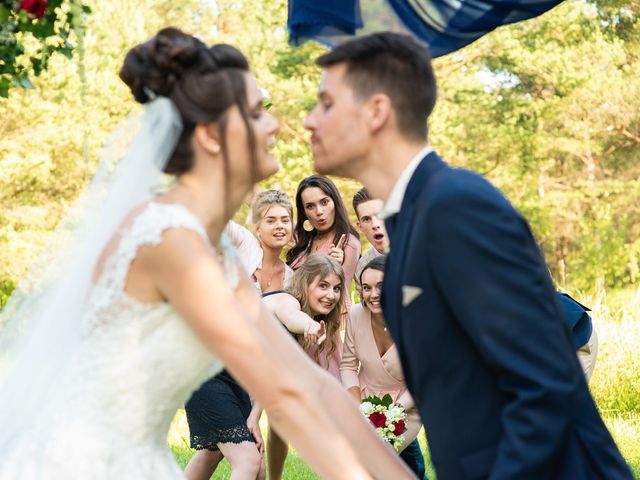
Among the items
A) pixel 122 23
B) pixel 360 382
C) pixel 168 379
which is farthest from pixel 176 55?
pixel 122 23

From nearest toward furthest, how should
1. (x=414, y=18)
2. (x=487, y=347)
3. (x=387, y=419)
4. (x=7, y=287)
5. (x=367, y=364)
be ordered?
(x=487, y=347)
(x=414, y=18)
(x=387, y=419)
(x=367, y=364)
(x=7, y=287)

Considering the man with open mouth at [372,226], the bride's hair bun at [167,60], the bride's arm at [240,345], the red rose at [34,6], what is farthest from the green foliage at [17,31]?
the bride's arm at [240,345]

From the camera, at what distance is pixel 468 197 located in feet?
8.58

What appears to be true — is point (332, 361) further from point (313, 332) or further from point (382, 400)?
point (382, 400)

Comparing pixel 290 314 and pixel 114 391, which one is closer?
pixel 114 391

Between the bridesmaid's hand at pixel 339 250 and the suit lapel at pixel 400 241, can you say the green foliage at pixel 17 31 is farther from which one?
the suit lapel at pixel 400 241

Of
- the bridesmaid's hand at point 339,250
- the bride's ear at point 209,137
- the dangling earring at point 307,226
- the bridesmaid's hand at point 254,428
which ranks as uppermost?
the bride's ear at point 209,137

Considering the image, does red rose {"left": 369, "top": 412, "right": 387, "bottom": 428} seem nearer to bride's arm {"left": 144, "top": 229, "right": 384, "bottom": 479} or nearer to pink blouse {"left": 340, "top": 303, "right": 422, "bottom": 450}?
pink blouse {"left": 340, "top": 303, "right": 422, "bottom": 450}

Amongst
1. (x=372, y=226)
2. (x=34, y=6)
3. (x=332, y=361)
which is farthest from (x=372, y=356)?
(x=34, y=6)

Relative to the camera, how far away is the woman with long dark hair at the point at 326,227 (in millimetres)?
8008

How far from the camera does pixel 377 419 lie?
6.20m

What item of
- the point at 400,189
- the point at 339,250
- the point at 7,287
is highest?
the point at 400,189

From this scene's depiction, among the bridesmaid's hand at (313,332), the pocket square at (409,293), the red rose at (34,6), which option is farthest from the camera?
the bridesmaid's hand at (313,332)

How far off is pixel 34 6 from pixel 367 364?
10.2 feet
